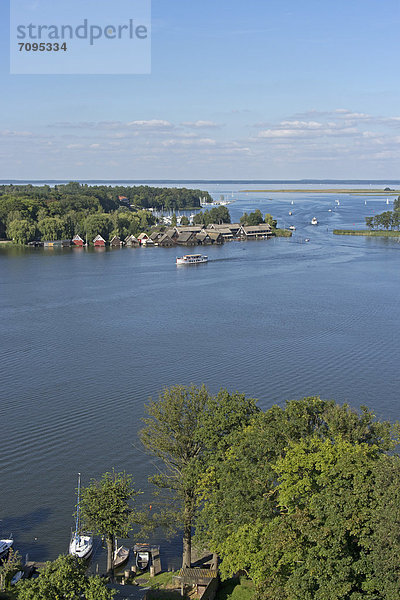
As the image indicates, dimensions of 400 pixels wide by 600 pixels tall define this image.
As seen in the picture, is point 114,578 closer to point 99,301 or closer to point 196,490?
point 196,490

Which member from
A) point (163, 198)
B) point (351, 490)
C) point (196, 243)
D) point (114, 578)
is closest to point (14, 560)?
point (114, 578)

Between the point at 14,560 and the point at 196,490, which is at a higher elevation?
the point at 196,490

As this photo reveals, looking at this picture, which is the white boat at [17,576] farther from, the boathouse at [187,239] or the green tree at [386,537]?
the boathouse at [187,239]

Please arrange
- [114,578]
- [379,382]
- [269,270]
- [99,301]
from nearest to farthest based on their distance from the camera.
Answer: [114,578], [379,382], [99,301], [269,270]

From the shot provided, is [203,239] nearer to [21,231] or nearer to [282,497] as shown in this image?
[21,231]

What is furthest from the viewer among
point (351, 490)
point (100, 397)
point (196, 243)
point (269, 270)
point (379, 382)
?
point (196, 243)

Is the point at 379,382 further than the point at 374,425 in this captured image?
Yes
